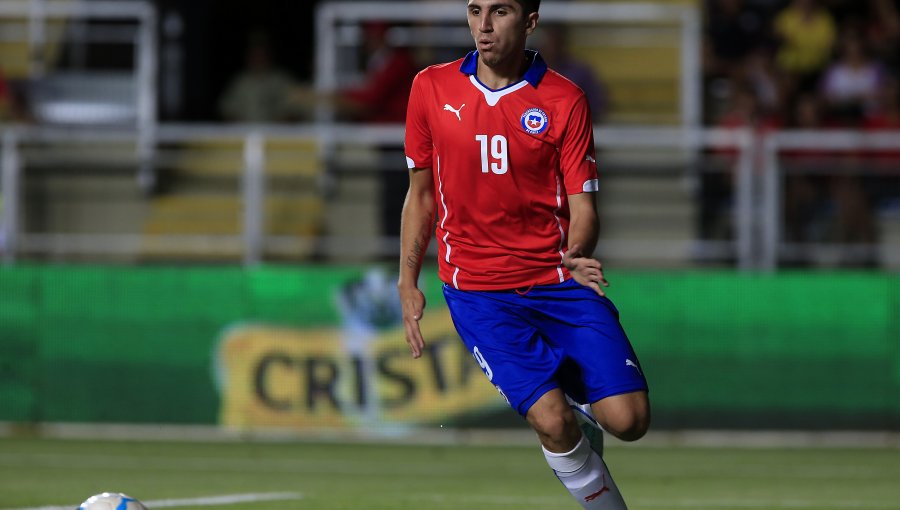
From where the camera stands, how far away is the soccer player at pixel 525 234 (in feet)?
24.2

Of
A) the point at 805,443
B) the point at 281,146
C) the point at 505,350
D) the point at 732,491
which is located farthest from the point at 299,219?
the point at 505,350

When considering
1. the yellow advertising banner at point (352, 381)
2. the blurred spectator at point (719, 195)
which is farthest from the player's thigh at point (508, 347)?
the blurred spectator at point (719, 195)

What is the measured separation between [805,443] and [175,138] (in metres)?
6.31

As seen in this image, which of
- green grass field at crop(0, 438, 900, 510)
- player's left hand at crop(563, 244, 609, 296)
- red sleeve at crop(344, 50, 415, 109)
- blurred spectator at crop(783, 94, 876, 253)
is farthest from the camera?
red sleeve at crop(344, 50, 415, 109)

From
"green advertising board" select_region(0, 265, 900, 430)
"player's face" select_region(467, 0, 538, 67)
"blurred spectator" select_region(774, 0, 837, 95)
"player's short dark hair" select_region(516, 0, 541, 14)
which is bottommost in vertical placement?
"green advertising board" select_region(0, 265, 900, 430)

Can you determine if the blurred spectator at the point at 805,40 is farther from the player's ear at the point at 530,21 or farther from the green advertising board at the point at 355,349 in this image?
the player's ear at the point at 530,21

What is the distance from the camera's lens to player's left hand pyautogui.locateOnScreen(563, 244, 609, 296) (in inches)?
276

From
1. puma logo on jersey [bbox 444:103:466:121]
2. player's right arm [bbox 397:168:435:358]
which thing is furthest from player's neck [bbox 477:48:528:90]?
player's right arm [bbox 397:168:435:358]

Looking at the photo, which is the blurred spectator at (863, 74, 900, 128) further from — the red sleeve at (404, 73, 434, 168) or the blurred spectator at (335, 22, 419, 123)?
the red sleeve at (404, 73, 434, 168)

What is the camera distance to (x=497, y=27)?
7395 mm

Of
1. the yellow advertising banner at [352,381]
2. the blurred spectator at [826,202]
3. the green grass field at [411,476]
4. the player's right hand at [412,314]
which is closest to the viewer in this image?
the player's right hand at [412,314]

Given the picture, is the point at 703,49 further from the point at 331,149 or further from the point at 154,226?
the point at 154,226

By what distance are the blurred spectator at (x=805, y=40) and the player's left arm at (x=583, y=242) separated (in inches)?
422

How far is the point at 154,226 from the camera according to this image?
56.6 ft
